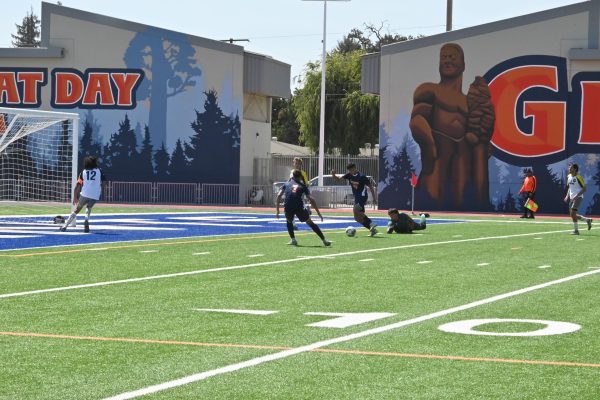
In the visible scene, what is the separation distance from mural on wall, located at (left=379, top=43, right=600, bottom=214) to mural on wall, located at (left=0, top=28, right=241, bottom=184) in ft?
25.3

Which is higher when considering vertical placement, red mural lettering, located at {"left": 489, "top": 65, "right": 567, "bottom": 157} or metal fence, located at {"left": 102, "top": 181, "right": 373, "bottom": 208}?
red mural lettering, located at {"left": 489, "top": 65, "right": 567, "bottom": 157}

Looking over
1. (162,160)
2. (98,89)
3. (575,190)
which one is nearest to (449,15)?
(162,160)

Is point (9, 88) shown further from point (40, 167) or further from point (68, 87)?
point (40, 167)

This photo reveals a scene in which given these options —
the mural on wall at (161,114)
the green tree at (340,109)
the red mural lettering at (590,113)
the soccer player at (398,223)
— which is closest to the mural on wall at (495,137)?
the red mural lettering at (590,113)

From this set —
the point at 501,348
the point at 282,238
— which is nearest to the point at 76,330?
the point at 501,348

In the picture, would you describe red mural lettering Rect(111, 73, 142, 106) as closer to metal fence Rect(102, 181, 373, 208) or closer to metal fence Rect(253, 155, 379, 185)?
metal fence Rect(102, 181, 373, 208)

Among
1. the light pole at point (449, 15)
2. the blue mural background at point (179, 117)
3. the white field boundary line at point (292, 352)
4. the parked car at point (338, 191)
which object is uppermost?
the light pole at point (449, 15)

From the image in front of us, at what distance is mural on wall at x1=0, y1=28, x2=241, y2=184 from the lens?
2147 inches

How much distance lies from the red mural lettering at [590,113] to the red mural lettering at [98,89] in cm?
2085

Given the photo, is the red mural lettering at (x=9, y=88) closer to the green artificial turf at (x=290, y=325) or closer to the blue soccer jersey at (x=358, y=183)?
the blue soccer jersey at (x=358, y=183)

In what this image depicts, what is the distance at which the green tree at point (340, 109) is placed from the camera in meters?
76.2

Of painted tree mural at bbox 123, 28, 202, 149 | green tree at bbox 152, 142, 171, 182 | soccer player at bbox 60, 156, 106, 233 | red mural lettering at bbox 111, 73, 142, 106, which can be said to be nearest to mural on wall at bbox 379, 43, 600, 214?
painted tree mural at bbox 123, 28, 202, 149

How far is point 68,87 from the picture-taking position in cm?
5531

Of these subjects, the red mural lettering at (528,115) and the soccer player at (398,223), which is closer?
the soccer player at (398,223)
